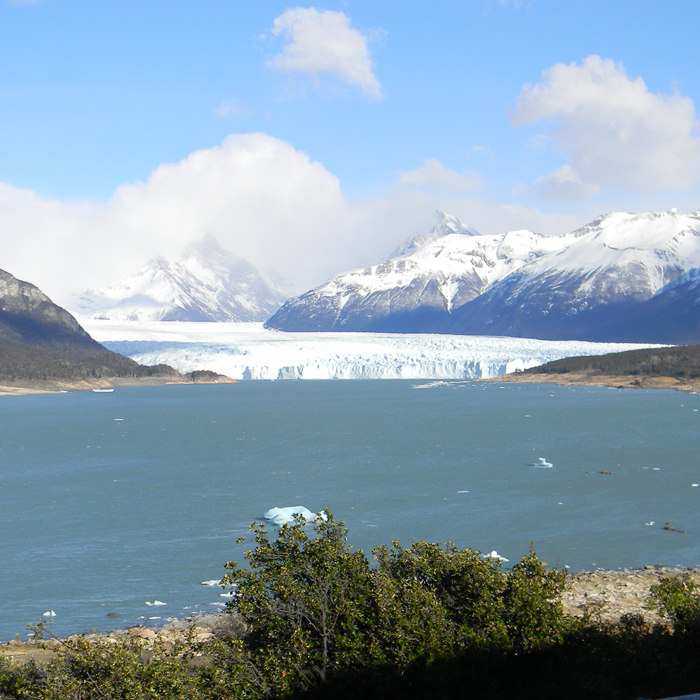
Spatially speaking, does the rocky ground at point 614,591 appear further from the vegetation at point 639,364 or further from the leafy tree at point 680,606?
the vegetation at point 639,364

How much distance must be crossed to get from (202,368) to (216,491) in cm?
8955

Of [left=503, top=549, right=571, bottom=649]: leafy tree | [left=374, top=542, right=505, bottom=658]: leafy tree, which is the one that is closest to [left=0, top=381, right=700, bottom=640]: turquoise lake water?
[left=374, top=542, right=505, bottom=658]: leafy tree

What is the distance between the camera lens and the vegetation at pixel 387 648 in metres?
8.83

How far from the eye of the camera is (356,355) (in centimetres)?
11256

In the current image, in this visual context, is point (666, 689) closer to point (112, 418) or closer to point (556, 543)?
point (556, 543)

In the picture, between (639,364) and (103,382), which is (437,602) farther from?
(103,382)

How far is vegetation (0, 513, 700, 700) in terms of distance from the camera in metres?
8.83

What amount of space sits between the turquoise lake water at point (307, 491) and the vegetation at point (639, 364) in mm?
31588

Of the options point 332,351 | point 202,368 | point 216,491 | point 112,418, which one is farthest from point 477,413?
point 202,368

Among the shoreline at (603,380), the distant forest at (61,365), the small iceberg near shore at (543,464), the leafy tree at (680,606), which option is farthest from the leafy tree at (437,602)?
the distant forest at (61,365)

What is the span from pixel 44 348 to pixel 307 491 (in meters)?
109

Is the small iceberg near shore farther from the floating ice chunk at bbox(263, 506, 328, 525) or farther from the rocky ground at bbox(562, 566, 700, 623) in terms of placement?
the rocky ground at bbox(562, 566, 700, 623)

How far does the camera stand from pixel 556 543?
21.8 metres

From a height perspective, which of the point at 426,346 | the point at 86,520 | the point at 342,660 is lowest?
the point at 86,520
